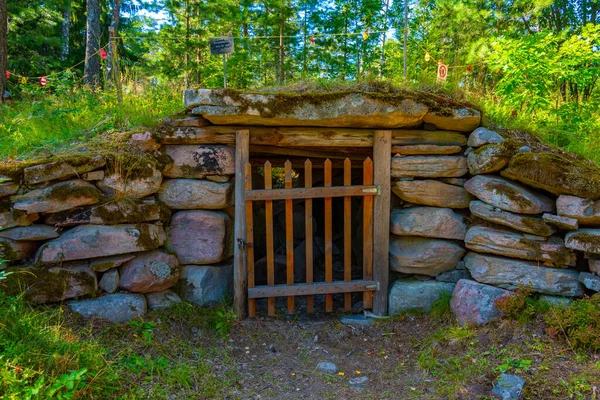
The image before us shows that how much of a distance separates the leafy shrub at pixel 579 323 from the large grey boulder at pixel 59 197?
Result: 12.9 feet

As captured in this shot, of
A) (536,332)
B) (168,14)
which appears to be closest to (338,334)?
(536,332)

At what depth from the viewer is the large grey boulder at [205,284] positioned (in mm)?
4285

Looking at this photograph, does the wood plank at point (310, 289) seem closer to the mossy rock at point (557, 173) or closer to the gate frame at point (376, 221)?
the gate frame at point (376, 221)

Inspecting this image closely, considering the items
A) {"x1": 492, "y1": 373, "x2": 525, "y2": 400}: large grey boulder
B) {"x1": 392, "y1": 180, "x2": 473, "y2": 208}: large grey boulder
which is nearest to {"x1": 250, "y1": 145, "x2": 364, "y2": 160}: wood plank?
{"x1": 392, "y1": 180, "x2": 473, "y2": 208}: large grey boulder

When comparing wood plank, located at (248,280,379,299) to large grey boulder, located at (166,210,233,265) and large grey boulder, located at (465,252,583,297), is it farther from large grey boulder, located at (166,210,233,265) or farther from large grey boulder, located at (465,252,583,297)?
large grey boulder, located at (465,252,583,297)

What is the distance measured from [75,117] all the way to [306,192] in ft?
9.31

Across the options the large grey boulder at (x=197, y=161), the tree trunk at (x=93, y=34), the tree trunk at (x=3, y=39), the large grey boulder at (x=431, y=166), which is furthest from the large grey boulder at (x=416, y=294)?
the tree trunk at (x=93, y=34)

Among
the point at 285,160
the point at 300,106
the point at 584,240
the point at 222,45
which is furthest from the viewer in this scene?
the point at 285,160

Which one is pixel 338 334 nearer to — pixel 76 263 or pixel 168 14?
pixel 76 263

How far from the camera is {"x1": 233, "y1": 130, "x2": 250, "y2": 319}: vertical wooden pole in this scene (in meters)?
4.26

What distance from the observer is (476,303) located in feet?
12.7

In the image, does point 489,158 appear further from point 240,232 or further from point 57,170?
point 57,170

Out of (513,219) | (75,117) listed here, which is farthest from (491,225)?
(75,117)

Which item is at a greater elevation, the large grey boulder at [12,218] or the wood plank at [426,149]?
the wood plank at [426,149]
